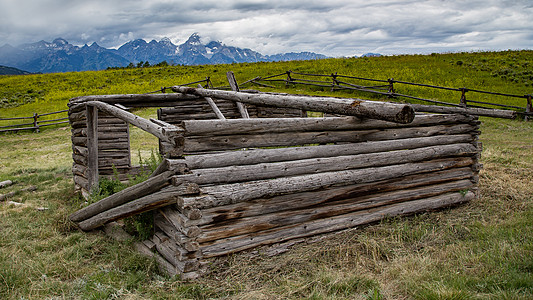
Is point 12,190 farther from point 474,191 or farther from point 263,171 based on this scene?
point 474,191

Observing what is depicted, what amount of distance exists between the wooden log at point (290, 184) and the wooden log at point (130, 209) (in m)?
0.29

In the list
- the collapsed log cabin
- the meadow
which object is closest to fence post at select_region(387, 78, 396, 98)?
the meadow

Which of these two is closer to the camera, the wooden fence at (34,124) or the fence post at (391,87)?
the fence post at (391,87)

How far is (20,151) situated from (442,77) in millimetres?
22534

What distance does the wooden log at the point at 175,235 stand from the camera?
4211 mm

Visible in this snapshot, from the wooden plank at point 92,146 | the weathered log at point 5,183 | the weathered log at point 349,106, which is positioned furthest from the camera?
the weathered log at point 5,183

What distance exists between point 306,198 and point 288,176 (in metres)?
0.38

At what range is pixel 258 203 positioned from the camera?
457 cm

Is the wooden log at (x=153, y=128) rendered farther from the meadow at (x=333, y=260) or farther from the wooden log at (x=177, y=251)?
the meadow at (x=333, y=260)

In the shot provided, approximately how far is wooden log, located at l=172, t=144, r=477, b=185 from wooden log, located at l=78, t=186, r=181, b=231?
0.33 m

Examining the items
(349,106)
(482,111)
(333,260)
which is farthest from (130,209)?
(482,111)

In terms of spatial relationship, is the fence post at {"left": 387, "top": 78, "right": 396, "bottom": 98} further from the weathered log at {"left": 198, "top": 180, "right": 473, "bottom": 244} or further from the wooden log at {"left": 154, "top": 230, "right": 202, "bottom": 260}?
the wooden log at {"left": 154, "top": 230, "right": 202, "bottom": 260}

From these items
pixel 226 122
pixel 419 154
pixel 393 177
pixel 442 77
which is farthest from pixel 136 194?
pixel 442 77

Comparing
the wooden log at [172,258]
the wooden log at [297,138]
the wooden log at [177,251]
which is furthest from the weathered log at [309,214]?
the wooden log at [297,138]
